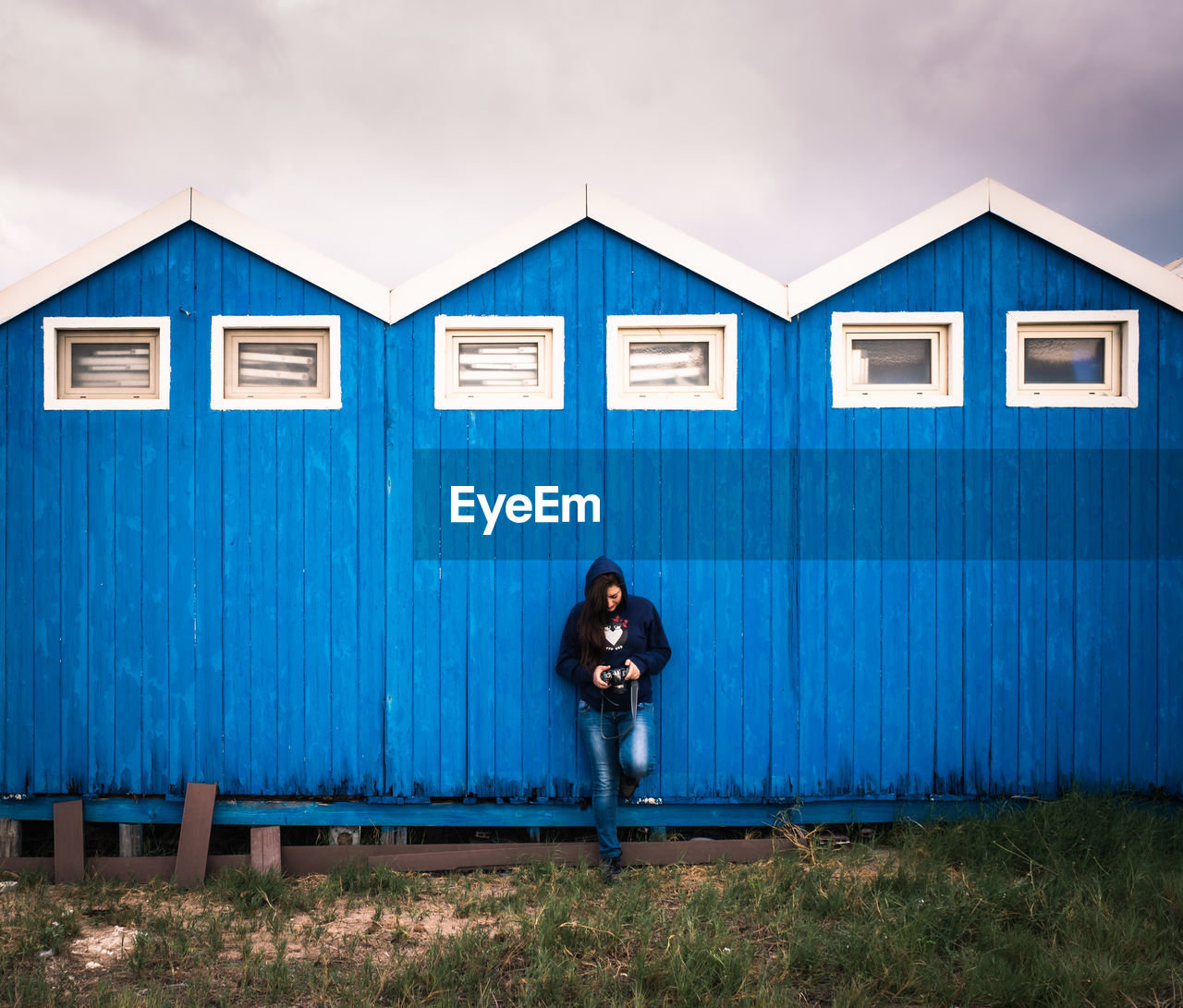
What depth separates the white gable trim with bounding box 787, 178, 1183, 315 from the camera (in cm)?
467

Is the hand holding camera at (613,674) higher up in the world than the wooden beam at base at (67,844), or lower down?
higher up

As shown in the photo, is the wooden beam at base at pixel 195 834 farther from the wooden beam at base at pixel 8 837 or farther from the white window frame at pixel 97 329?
the white window frame at pixel 97 329

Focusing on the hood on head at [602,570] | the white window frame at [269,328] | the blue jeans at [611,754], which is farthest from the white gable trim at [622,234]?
the blue jeans at [611,754]

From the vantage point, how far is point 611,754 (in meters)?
4.39

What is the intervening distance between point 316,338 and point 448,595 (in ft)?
6.54

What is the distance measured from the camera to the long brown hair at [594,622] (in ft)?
14.1

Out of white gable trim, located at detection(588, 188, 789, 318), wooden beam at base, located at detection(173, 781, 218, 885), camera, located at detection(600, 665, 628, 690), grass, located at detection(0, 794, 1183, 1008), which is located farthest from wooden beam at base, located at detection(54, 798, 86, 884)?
white gable trim, located at detection(588, 188, 789, 318)

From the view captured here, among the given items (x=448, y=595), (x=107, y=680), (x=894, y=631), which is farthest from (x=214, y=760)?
(x=894, y=631)

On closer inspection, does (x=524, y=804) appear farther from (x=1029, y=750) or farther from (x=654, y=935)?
(x=1029, y=750)

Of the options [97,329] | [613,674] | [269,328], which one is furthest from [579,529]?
[97,329]

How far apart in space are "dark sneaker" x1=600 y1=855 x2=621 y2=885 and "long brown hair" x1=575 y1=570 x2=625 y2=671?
1205mm

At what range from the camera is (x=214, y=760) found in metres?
4.68

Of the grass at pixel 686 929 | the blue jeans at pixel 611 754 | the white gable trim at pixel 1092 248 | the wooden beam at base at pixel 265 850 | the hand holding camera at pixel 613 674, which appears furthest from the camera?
the white gable trim at pixel 1092 248

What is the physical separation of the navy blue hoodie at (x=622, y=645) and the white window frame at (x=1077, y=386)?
2878 mm
